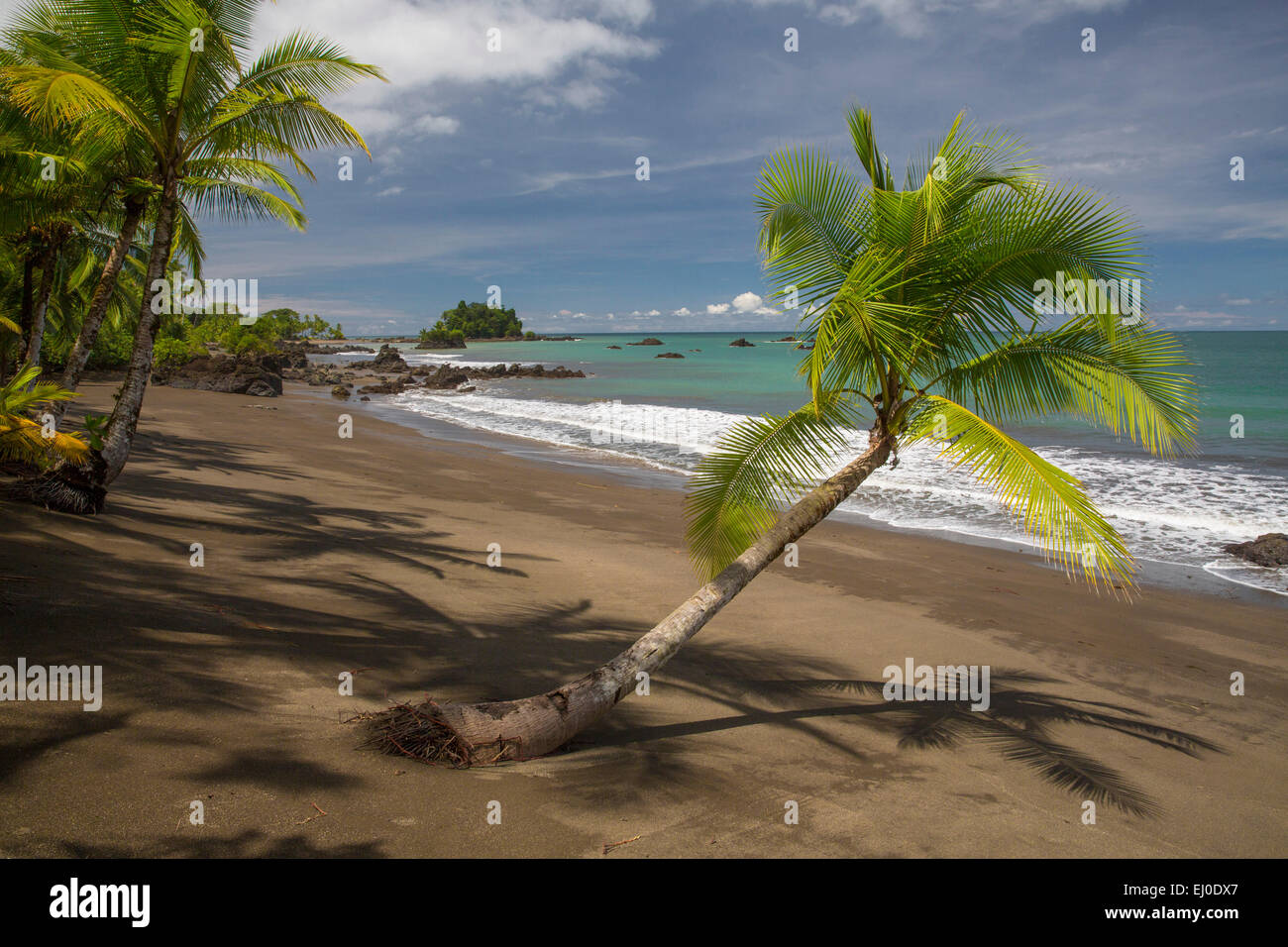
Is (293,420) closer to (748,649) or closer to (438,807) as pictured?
(748,649)

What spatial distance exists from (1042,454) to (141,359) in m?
22.1

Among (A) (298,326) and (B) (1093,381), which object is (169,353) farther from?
(A) (298,326)

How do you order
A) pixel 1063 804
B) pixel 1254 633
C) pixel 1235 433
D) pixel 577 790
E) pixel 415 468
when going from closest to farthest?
pixel 577 790 → pixel 1063 804 → pixel 1254 633 → pixel 415 468 → pixel 1235 433

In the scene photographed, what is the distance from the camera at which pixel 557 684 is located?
5773 millimetres

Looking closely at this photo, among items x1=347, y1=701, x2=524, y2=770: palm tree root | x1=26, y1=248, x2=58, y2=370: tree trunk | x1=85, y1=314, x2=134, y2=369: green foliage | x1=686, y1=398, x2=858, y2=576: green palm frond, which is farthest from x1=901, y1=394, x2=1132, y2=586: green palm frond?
x1=85, y1=314, x2=134, y2=369: green foliage

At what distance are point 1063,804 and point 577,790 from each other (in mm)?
3077

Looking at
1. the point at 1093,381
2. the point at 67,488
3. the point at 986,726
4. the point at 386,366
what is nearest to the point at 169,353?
the point at 386,366

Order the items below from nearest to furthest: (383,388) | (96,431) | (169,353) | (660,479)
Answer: (96,431)
(660,479)
(169,353)
(383,388)

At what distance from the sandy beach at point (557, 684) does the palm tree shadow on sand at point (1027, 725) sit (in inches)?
2.8

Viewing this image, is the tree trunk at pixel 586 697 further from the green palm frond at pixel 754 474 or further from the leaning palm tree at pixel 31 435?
the leaning palm tree at pixel 31 435

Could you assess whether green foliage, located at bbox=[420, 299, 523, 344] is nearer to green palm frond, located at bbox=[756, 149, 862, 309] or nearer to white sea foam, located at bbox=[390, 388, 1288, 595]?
white sea foam, located at bbox=[390, 388, 1288, 595]

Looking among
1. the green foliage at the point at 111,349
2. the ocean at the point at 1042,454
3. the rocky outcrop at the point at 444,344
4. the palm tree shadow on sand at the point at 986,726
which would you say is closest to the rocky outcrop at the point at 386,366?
the ocean at the point at 1042,454

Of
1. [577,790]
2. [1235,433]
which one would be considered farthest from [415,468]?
[1235,433]
